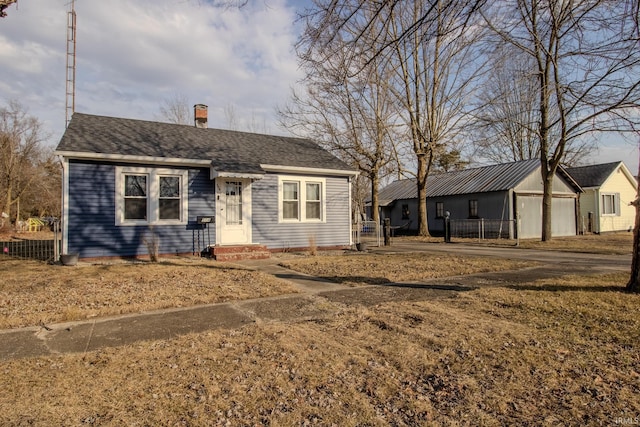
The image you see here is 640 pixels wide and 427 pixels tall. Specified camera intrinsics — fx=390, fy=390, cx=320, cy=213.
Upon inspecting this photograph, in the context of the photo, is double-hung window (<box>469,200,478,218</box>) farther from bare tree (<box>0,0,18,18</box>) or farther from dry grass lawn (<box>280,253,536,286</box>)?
bare tree (<box>0,0,18,18</box>)

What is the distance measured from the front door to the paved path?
4438 millimetres

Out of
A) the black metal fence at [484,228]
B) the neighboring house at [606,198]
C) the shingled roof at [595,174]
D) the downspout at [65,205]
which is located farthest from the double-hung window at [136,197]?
the shingled roof at [595,174]

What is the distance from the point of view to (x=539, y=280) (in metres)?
8.08

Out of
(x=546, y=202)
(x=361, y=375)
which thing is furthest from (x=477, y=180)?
(x=361, y=375)

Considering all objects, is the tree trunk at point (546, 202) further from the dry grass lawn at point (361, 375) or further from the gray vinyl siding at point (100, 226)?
the gray vinyl siding at point (100, 226)

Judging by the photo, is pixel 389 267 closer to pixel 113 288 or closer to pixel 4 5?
pixel 113 288

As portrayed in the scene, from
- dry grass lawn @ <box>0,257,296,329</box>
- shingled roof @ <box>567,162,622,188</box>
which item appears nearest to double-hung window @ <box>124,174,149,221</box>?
dry grass lawn @ <box>0,257,296,329</box>

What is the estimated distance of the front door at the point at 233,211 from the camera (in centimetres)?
1295

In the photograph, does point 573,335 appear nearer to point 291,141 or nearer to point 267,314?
point 267,314

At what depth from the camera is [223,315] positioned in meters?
5.68

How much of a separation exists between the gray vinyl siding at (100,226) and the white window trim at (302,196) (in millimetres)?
3239

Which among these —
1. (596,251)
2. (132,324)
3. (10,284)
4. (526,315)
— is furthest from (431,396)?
(596,251)

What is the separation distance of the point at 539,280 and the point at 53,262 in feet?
40.6

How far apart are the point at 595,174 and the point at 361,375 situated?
3167cm
